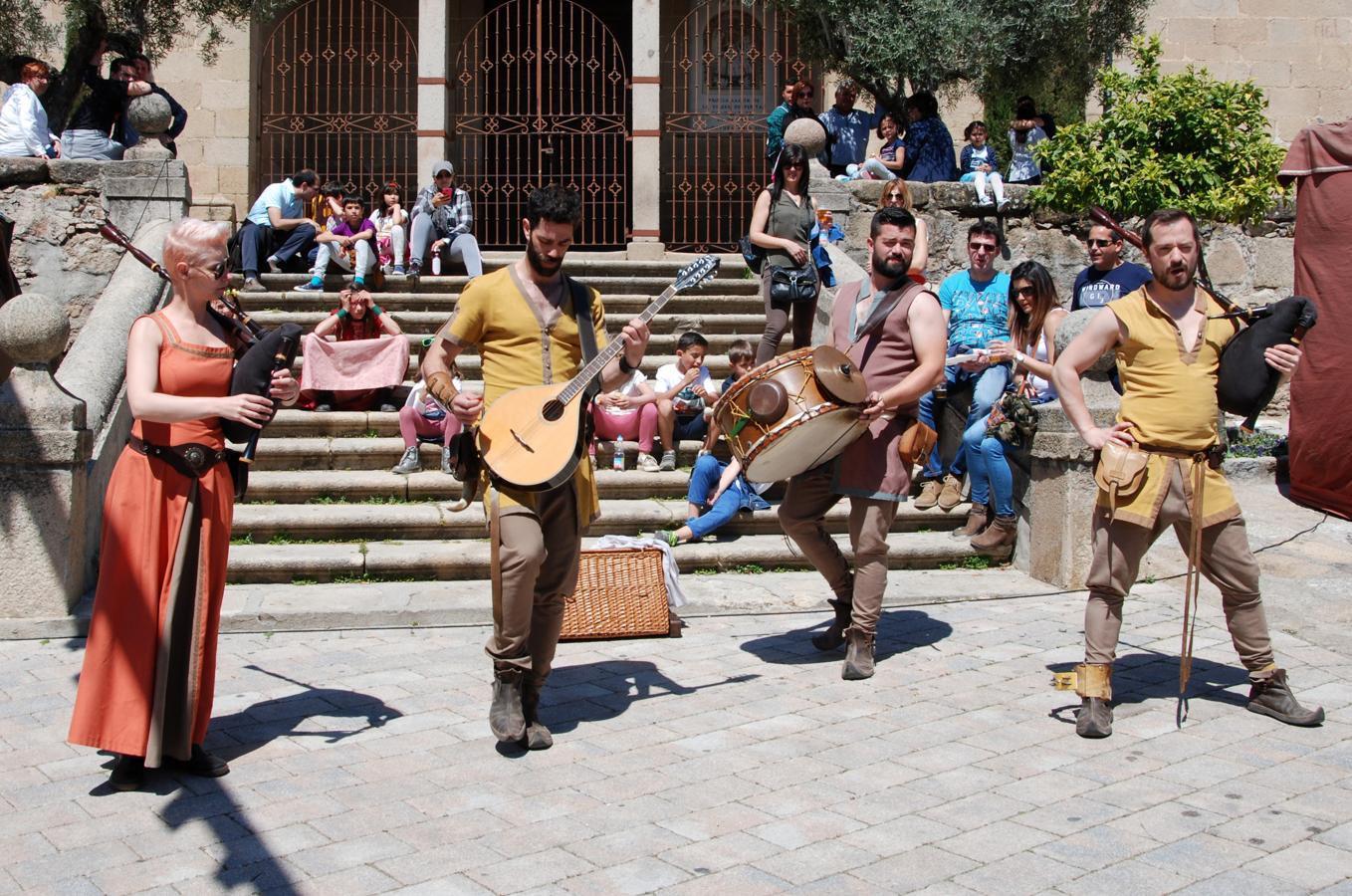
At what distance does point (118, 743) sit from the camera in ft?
16.2

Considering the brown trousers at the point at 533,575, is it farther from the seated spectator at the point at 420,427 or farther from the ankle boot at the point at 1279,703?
the seated spectator at the point at 420,427

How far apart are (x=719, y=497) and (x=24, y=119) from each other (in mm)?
7567

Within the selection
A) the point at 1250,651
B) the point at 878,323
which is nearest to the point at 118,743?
the point at 878,323

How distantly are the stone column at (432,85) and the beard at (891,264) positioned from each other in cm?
1062

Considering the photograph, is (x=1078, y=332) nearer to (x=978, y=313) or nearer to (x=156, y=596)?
(x=978, y=313)

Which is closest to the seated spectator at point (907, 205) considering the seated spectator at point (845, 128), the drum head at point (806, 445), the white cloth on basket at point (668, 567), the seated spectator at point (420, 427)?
the seated spectator at point (845, 128)

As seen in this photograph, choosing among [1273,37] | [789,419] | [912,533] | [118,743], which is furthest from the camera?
[1273,37]

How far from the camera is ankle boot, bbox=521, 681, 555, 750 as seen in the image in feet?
17.7

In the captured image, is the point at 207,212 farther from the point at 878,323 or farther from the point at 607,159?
the point at 878,323

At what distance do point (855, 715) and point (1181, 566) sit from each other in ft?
10.7

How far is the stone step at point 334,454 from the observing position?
30.9 feet

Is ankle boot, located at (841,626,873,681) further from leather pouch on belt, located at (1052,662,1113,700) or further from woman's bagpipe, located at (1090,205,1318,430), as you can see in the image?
woman's bagpipe, located at (1090,205,1318,430)

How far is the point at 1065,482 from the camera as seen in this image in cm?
807

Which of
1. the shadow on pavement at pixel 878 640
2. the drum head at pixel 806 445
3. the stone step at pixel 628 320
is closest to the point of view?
the drum head at pixel 806 445
